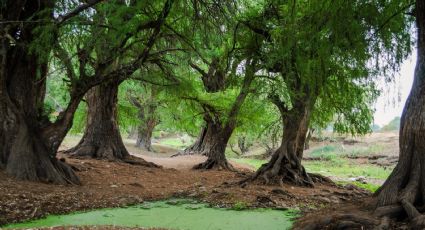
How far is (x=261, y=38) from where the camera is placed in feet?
37.6

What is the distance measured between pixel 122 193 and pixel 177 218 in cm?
270

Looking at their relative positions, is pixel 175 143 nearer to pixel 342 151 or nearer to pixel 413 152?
pixel 342 151

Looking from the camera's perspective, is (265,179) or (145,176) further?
(145,176)

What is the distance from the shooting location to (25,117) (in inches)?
355

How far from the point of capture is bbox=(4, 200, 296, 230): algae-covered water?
6281 mm

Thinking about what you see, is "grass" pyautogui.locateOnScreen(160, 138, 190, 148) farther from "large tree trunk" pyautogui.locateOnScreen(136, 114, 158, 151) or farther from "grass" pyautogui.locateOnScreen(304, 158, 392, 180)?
"grass" pyautogui.locateOnScreen(304, 158, 392, 180)

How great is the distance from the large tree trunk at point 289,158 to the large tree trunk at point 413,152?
5897 millimetres

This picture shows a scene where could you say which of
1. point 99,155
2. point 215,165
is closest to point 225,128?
point 215,165

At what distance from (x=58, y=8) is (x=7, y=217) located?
440 cm

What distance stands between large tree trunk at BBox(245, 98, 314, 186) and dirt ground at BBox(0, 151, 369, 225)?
52 cm

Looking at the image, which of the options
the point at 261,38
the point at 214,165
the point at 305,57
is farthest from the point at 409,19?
the point at 214,165

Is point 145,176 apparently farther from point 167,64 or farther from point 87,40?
point 87,40

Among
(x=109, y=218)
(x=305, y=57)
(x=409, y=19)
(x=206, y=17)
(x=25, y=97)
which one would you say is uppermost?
(x=206, y=17)

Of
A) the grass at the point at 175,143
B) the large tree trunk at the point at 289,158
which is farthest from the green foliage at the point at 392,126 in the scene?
the large tree trunk at the point at 289,158
